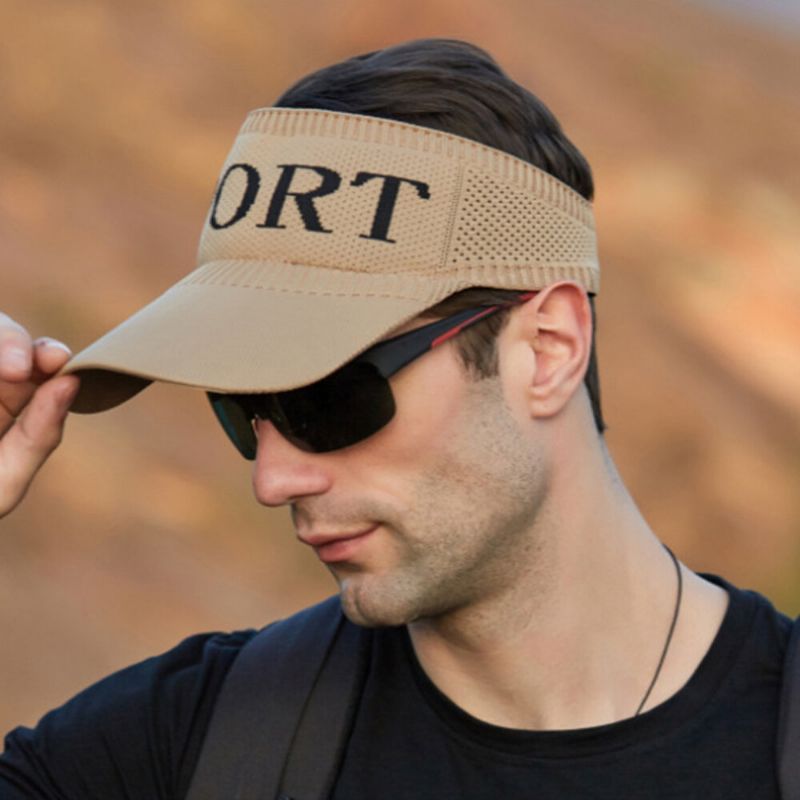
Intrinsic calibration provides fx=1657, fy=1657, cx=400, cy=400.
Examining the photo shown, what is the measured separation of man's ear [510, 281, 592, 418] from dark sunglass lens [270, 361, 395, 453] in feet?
1.11

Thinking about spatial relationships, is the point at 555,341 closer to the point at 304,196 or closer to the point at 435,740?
the point at 304,196

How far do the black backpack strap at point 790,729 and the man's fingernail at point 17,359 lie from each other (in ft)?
4.67

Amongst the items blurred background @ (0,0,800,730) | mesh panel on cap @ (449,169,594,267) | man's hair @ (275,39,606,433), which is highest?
man's hair @ (275,39,606,433)

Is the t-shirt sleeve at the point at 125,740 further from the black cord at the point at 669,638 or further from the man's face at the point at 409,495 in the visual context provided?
the black cord at the point at 669,638

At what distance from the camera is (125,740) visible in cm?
309

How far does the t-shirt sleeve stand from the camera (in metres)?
3.06

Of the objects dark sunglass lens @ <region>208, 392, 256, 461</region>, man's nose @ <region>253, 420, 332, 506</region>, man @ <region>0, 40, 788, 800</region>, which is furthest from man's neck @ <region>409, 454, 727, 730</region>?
dark sunglass lens @ <region>208, 392, 256, 461</region>

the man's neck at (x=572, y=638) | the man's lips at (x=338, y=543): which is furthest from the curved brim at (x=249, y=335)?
the man's neck at (x=572, y=638)

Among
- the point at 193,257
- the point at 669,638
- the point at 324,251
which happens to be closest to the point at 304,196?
the point at 324,251

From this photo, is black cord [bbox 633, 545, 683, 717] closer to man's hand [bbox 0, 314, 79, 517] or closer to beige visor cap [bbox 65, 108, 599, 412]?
beige visor cap [bbox 65, 108, 599, 412]

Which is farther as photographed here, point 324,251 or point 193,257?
point 193,257

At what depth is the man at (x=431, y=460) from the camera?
288 cm

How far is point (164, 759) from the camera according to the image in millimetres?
3062

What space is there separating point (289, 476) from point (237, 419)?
21 centimetres
